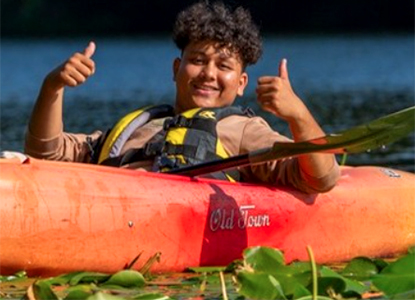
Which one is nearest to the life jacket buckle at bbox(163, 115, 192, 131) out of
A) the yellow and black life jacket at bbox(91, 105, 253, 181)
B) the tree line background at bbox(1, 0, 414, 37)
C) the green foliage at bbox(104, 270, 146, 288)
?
the yellow and black life jacket at bbox(91, 105, 253, 181)

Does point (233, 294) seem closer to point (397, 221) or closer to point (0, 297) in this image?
point (0, 297)

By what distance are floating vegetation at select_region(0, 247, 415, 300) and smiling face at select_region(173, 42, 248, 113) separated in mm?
834

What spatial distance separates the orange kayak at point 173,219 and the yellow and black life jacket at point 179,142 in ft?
0.51

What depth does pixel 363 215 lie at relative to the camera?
589 centimetres

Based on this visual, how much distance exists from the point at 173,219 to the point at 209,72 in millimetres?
740

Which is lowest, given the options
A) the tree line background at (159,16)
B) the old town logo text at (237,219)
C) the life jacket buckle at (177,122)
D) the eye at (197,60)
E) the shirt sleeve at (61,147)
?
the tree line background at (159,16)

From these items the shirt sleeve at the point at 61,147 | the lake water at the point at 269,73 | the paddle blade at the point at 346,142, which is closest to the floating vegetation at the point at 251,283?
the paddle blade at the point at 346,142

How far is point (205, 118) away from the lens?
5637mm

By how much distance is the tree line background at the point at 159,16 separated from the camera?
139 feet

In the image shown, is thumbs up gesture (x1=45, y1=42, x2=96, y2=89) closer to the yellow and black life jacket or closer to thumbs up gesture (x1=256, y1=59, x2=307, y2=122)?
the yellow and black life jacket

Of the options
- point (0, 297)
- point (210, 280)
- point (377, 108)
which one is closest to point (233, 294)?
point (210, 280)

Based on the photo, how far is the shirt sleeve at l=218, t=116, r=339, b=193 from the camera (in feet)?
18.1

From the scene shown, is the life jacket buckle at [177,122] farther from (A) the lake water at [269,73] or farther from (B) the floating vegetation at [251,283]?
(A) the lake water at [269,73]

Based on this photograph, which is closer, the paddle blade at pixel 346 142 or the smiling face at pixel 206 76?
the paddle blade at pixel 346 142
